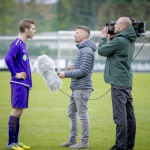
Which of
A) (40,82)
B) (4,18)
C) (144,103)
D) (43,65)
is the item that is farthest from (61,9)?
(43,65)

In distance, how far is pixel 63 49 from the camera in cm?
2445

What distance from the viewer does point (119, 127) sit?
5844 millimetres

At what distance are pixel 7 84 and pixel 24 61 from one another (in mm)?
11640

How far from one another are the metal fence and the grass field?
336 inches

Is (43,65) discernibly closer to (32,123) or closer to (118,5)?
(32,123)

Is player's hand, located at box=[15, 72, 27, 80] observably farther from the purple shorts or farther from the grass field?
the grass field

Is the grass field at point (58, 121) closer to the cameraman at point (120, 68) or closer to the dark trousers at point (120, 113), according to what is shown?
the dark trousers at point (120, 113)

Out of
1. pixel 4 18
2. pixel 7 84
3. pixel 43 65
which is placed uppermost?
pixel 4 18

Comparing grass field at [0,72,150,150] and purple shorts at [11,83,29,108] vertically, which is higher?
purple shorts at [11,83,29,108]

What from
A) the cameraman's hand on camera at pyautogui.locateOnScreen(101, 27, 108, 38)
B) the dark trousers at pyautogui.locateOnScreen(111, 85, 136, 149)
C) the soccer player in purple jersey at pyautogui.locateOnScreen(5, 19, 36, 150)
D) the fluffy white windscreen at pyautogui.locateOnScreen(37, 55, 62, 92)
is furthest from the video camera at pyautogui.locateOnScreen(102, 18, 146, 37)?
the soccer player in purple jersey at pyautogui.locateOnScreen(5, 19, 36, 150)

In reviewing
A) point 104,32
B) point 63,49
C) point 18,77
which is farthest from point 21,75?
point 63,49

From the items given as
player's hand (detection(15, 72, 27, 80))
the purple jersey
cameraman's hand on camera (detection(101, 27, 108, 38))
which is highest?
cameraman's hand on camera (detection(101, 27, 108, 38))

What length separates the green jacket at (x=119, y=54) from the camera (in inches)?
230

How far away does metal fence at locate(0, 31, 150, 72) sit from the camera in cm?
2358
